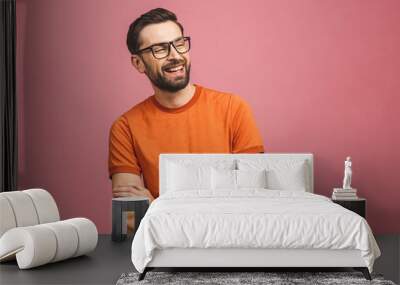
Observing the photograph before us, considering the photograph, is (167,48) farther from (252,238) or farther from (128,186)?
(252,238)

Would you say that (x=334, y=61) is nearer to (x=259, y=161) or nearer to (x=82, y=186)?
(x=259, y=161)

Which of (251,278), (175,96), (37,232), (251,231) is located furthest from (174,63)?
(251,278)

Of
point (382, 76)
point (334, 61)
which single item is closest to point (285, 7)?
point (334, 61)

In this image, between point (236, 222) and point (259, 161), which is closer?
point (236, 222)

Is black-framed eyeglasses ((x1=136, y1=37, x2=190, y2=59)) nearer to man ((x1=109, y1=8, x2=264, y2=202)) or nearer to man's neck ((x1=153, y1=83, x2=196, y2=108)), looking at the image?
man ((x1=109, y1=8, x2=264, y2=202))

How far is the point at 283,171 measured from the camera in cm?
639

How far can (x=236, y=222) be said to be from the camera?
4.63 meters

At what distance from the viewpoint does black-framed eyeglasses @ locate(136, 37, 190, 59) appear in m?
6.76

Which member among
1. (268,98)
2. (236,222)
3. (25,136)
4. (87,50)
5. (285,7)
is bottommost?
(236,222)

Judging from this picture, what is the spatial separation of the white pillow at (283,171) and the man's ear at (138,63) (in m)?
1.43

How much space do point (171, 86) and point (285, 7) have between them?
1.47 metres

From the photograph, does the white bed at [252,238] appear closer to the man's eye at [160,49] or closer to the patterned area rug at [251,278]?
the patterned area rug at [251,278]

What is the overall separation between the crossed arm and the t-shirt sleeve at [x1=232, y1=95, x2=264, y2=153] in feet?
3.45

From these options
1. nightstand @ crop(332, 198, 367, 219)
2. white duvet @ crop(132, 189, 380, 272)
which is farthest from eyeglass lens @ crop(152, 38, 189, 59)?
white duvet @ crop(132, 189, 380, 272)
